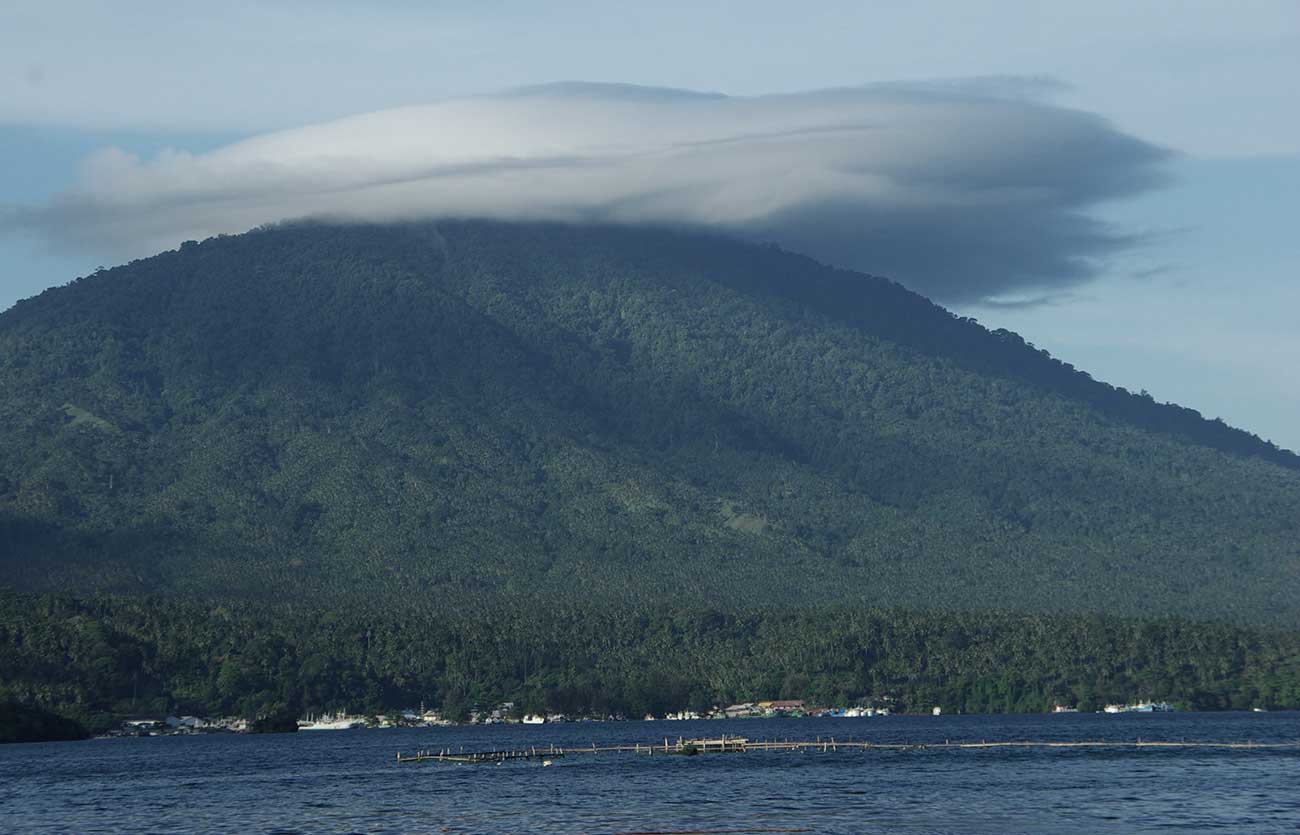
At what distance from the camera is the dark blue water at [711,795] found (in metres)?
127

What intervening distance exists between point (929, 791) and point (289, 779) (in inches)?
2418

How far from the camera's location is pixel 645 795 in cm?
15000

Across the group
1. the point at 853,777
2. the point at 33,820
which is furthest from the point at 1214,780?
the point at 33,820

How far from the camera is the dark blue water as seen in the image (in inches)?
4990

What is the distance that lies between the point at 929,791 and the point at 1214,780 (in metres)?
22.9

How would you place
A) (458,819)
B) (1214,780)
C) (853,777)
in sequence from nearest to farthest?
(458,819) < (1214,780) < (853,777)

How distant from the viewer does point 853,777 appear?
165 m

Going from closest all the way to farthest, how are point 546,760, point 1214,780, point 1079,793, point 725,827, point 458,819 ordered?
point 725,827 → point 458,819 → point 1079,793 → point 1214,780 → point 546,760

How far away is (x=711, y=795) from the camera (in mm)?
147250

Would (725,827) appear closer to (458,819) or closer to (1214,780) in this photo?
(458,819)

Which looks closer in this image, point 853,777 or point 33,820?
point 33,820

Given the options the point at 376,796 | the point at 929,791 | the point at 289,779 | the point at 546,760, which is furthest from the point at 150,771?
the point at 929,791

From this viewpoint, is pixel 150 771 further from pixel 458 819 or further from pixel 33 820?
pixel 458 819

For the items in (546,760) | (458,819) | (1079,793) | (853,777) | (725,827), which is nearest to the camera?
(725,827)
